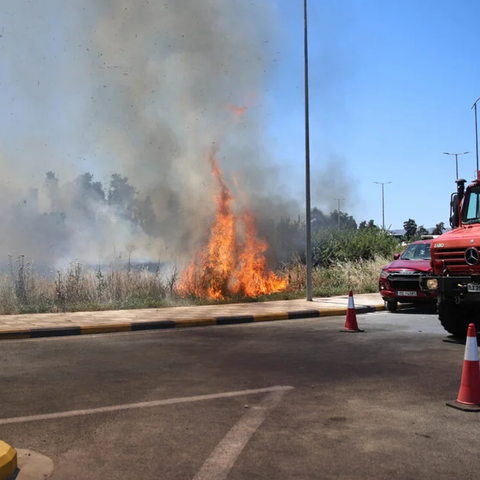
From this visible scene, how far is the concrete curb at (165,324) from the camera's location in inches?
376

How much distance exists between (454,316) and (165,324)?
5.42 meters

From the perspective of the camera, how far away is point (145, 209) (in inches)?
904

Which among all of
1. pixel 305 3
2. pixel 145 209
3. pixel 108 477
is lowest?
pixel 108 477

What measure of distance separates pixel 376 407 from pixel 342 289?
44.1ft

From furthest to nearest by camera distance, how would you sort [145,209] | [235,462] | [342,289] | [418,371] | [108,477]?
[145,209], [342,289], [418,371], [235,462], [108,477]

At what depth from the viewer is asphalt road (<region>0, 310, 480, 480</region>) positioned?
3.63m

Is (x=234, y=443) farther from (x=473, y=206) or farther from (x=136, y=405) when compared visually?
(x=473, y=206)

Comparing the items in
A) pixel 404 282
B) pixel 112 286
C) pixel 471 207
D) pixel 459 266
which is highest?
pixel 471 207

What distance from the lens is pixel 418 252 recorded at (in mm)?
14203

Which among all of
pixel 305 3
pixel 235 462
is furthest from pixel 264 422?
pixel 305 3

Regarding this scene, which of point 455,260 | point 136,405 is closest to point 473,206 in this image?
point 455,260

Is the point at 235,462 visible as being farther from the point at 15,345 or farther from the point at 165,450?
the point at 15,345

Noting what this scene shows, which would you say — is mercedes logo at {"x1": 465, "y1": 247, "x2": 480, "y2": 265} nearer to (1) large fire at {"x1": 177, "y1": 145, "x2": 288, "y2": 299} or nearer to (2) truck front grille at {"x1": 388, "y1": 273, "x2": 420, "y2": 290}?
(2) truck front grille at {"x1": 388, "y1": 273, "x2": 420, "y2": 290}

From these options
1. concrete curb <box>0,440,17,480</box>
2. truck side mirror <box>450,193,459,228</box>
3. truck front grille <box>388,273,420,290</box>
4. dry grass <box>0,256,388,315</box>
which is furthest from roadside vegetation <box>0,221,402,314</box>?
concrete curb <box>0,440,17,480</box>
